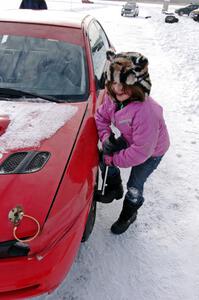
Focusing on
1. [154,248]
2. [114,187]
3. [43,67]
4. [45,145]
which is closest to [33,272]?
[45,145]

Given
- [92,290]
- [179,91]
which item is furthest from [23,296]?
[179,91]

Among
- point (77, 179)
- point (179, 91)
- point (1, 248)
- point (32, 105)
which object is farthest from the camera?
point (179, 91)

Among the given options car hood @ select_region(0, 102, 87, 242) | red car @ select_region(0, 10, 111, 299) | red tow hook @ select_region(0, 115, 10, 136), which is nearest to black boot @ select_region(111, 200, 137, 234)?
red car @ select_region(0, 10, 111, 299)

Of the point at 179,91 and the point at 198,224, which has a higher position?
the point at 198,224

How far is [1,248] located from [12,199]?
0.24m

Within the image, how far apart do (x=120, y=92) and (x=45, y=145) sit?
588 millimetres

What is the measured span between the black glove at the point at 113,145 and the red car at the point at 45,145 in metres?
0.09

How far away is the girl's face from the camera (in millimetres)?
2107

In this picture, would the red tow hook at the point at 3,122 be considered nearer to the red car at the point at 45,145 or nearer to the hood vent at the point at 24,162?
the red car at the point at 45,145

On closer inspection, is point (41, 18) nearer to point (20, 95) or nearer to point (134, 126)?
point (20, 95)

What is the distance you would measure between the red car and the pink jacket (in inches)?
5.1

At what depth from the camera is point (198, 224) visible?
286 cm

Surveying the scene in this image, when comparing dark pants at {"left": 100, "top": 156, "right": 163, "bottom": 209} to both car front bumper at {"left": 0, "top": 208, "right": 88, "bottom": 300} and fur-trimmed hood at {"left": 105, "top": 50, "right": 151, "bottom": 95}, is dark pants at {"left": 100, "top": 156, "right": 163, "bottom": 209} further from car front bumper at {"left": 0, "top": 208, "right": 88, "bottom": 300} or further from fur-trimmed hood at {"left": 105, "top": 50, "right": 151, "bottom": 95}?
car front bumper at {"left": 0, "top": 208, "right": 88, "bottom": 300}

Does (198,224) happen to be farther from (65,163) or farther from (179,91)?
(179,91)
